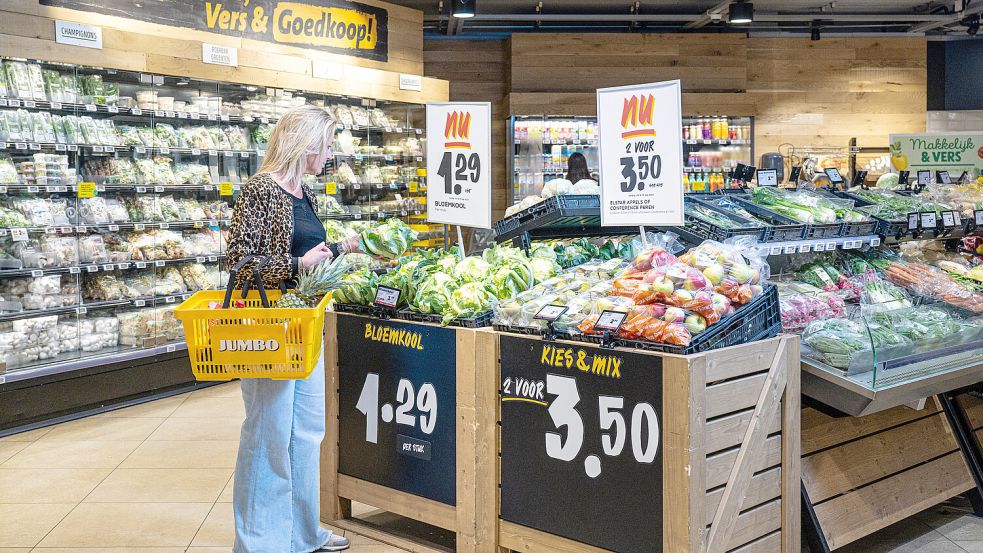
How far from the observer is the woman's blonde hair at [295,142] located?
3260 millimetres

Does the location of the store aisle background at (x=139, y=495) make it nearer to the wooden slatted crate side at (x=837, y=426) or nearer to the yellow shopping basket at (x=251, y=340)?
the wooden slatted crate side at (x=837, y=426)

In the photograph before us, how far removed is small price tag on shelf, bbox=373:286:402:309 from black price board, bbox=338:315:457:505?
0.07 meters

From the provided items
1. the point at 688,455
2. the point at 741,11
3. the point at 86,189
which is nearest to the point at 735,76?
the point at 741,11

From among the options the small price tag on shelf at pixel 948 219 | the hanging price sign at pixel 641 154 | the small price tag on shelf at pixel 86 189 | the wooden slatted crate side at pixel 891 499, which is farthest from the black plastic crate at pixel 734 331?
the small price tag on shelf at pixel 86 189

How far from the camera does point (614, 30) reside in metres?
11.0

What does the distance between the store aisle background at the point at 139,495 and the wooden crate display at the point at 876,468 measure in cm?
17

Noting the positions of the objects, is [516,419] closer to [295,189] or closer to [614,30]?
[295,189]

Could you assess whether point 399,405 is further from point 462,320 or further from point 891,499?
point 891,499

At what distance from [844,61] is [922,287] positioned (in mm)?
8024

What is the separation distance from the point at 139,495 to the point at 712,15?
25.5ft

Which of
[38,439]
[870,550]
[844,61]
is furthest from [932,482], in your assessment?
[844,61]

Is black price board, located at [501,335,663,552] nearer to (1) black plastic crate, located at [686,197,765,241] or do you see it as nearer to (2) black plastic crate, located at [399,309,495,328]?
(2) black plastic crate, located at [399,309,495,328]

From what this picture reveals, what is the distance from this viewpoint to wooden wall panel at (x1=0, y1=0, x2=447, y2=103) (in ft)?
17.7

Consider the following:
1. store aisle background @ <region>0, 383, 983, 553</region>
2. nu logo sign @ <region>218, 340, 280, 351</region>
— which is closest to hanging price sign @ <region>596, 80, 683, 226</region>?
nu logo sign @ <region>218, 340, 280, 351</region>
